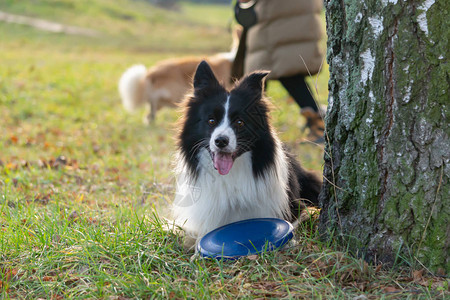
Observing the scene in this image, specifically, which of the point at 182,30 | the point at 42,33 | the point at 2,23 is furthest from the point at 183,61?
the point at 182,30

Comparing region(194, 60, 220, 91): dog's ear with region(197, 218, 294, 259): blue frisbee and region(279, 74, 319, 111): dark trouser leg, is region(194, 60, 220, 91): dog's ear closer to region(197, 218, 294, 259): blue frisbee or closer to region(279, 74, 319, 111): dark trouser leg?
region(197, 218, 294, 259): blue frisbee

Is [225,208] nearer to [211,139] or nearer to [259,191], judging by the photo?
[259,191]

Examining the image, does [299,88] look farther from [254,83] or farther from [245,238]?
[245,238]

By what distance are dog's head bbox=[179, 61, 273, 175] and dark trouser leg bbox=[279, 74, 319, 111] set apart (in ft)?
9.89

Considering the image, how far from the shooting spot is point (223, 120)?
9.78ft

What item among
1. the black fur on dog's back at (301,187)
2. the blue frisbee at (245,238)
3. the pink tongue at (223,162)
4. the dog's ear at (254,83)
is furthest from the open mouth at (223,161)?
the black fur on dog's back at (301,187)

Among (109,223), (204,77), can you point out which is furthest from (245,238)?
(204,77)

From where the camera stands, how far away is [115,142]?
21.6 ft

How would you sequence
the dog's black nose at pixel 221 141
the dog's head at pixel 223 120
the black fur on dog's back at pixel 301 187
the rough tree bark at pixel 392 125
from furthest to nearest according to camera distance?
the black fur on dog's back at pixel 301 187 < the dog's head at pixel 223 120 < the dog's black nose at pixel 221 141 < the rough tree bark at pixel 392 125

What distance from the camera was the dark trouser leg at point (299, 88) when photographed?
6074 millimetres

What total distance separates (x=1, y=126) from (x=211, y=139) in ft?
16.6

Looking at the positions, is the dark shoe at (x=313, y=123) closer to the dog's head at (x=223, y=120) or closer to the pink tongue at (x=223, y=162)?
the dog's head at (x=223, y=120)

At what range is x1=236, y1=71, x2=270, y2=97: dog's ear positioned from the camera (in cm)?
310

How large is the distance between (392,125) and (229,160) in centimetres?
99
